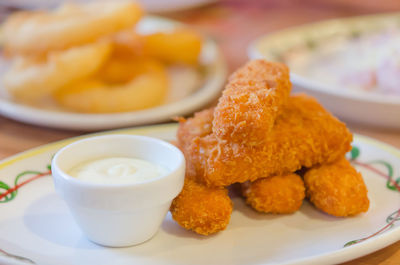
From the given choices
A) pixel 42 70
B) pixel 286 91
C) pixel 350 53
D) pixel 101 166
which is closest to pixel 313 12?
pixel 350 53

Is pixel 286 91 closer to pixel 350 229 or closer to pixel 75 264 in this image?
pixel 350 229

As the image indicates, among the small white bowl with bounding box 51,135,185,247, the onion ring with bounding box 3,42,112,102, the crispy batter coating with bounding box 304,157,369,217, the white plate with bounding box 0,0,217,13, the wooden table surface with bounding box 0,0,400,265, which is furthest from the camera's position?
the white plate with bounding box 0,0,217,13

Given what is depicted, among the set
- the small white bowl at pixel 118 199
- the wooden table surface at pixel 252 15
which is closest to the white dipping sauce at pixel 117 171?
the small white bowl at pixel 118 199

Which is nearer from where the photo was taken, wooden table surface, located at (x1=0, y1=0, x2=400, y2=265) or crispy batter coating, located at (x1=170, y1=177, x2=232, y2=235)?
crispy batter coating, located at (x1=170, y1=177, x2=232, y2=235)

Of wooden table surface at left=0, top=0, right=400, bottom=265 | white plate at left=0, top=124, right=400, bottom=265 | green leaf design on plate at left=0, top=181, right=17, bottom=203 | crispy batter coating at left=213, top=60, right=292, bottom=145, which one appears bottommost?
wooden table surface at left=0, top=0, right=400, bottom=265

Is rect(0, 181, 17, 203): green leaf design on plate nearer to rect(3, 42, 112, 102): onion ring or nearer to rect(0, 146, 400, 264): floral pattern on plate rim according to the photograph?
rect(0, 146, 400, 264): floral pattern on plate rim

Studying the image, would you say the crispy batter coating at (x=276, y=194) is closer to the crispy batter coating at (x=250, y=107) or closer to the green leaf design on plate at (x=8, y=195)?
the crispy batter coating at (x=250, y=107)

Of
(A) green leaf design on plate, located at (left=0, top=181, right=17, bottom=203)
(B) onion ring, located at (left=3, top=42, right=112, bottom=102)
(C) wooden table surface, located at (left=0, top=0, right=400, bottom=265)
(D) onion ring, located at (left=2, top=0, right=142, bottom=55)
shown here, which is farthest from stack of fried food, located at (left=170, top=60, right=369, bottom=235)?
(C) wooden table surface, located at (left=0, top=0, right=400, bottom=265)

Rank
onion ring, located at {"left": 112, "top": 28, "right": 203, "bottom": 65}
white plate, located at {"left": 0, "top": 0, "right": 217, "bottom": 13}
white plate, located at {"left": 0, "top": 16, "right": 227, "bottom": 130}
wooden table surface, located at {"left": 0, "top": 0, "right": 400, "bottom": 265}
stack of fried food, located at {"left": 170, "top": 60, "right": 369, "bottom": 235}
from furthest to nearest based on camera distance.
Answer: white plate, located at {"left": 0, "top": 0, "right": 217, "bottom": 13}, wooden table surface, located at {"left": 0, "top": 0, "right": 400, "bottom": 265}, onion ring, located at {"left": 112, "top": 28, "right": 203, "bottom": 65}, white plate, located at {"left": 0, "top": 16, "right": 227, "bottom": 130}, stack of fried food, located at {"left": 170, "top": 60, "right": 369, "bottom": 235}
